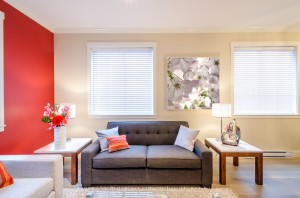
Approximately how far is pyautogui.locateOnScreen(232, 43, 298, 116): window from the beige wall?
0.65 feet

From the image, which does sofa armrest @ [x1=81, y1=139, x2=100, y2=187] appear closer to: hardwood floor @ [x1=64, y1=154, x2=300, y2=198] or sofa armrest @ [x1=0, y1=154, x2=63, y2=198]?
hardwood floor @ [x1=64, y1=154, x2=300, y2=198]

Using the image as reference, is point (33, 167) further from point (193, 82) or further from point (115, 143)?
point (193, 82)

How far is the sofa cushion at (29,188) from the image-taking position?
1673 millimetres

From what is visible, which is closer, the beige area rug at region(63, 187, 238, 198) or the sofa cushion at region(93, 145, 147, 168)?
the beige area rug at region(63, 187, 238, 198)

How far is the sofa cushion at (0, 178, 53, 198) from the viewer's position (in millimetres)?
1673

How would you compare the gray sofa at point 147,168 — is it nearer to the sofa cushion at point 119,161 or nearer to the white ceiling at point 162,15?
the sofa cushion at point 119,161

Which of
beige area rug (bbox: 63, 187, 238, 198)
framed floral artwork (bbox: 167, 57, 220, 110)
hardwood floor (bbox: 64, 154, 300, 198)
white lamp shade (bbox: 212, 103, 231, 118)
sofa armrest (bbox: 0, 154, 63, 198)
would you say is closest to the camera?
sofa armrest (bbox: 0, 154, 63, 198)

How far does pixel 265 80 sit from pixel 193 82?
1.50m

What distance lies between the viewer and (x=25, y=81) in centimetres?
299

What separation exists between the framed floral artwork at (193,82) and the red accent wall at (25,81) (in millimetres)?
2378

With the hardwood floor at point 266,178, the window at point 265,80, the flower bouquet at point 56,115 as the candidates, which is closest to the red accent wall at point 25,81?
the flower bouquet at point 56,115

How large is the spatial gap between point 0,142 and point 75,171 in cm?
104

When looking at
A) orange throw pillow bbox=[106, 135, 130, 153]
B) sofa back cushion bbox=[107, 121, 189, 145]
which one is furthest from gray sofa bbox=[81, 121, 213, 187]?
sofa back cushion bbox=[107, 121, 189, 145]

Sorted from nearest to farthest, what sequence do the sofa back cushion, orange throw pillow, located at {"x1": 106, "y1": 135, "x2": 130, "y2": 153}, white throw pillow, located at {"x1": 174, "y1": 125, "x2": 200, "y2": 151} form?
orange throw pillow, located at {"x1": 106, "y1": 135, "x2": 130, "y2": 153} → white throw pillow, located at {"x1": 174, "y1": 125, "x2": 200, "y2": 151} → the sofa back cushion
